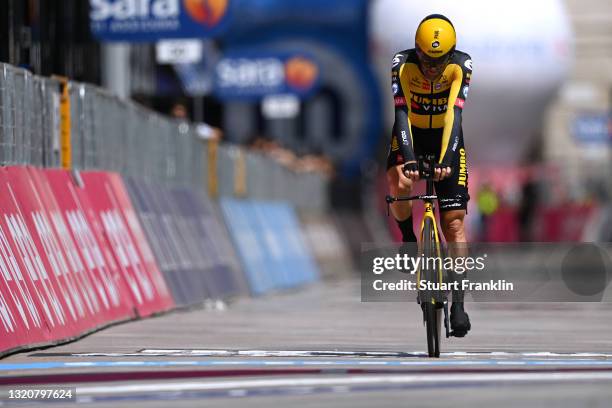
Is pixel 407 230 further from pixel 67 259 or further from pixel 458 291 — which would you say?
pixel 67 259

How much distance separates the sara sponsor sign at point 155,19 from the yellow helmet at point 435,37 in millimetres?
11602

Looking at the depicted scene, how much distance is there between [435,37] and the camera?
11320mm

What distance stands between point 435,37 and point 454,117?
548 millimetres

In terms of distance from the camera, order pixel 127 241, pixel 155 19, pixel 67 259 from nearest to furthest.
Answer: pixel 67 259, pixel 127 241, pixel 155 19

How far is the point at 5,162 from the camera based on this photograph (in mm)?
13430

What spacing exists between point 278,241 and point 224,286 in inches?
258

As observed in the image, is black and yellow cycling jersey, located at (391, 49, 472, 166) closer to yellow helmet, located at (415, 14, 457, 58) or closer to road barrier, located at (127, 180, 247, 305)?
yellow helmet, located at (415, 14, 457, 58)

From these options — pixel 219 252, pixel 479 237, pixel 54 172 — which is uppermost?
pixel 54 172

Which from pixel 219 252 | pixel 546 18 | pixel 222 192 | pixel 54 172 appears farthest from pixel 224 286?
pixel 546 18

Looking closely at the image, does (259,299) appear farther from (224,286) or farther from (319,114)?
(319,114)

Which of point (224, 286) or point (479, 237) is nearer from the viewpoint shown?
point (224, 286)

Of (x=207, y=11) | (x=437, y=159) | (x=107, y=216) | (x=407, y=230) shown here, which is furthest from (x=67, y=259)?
(x=207, y=11)

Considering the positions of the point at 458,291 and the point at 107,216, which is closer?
the point at 458,291

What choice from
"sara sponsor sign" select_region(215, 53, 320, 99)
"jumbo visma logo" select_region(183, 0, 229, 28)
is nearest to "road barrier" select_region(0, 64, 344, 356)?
"jumbo visma logo" select_region(183, 0, 229, 28)
